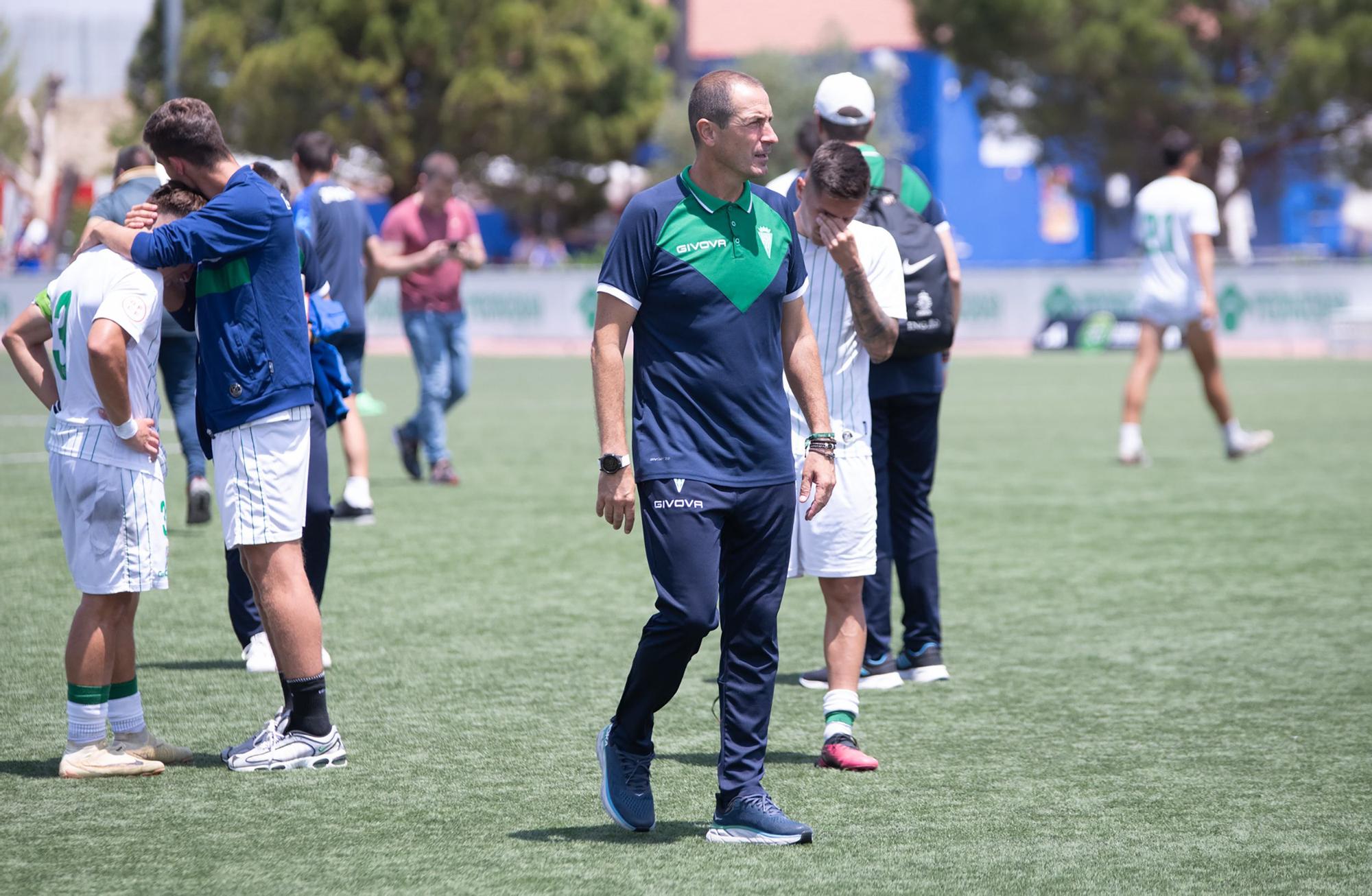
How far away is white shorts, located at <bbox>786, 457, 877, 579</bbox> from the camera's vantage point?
5.43 meters

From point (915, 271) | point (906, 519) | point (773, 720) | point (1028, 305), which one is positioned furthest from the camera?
point (1028, 305)

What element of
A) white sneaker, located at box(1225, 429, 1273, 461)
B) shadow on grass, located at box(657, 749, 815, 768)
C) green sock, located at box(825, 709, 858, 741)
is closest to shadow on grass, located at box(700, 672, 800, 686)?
shadow on grass, located at box(657, 749, 815, 768)

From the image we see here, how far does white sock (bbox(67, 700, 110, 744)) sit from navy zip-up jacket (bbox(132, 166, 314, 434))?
2.87ft

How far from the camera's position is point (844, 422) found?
5508 millimetres

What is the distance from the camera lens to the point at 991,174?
5334 centimetres

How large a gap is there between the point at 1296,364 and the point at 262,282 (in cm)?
2085

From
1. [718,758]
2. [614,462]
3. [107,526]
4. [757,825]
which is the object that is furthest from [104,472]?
[757,825]

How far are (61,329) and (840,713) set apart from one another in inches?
101

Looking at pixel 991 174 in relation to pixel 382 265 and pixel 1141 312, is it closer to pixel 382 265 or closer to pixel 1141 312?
pixel 1141 312

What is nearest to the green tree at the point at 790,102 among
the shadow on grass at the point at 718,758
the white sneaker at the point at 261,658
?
the white sneaker at the point at 261,658

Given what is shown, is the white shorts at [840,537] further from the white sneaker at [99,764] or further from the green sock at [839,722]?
the white sneaker at [99,764]

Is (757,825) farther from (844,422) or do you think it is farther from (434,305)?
(434,305)

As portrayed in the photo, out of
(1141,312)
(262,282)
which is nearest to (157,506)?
(262,282)

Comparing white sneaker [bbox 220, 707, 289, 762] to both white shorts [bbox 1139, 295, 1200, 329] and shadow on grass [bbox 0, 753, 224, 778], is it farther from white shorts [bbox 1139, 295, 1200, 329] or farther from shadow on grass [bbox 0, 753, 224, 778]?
white shorts [bbox 1139, 295, 1200, 329]
